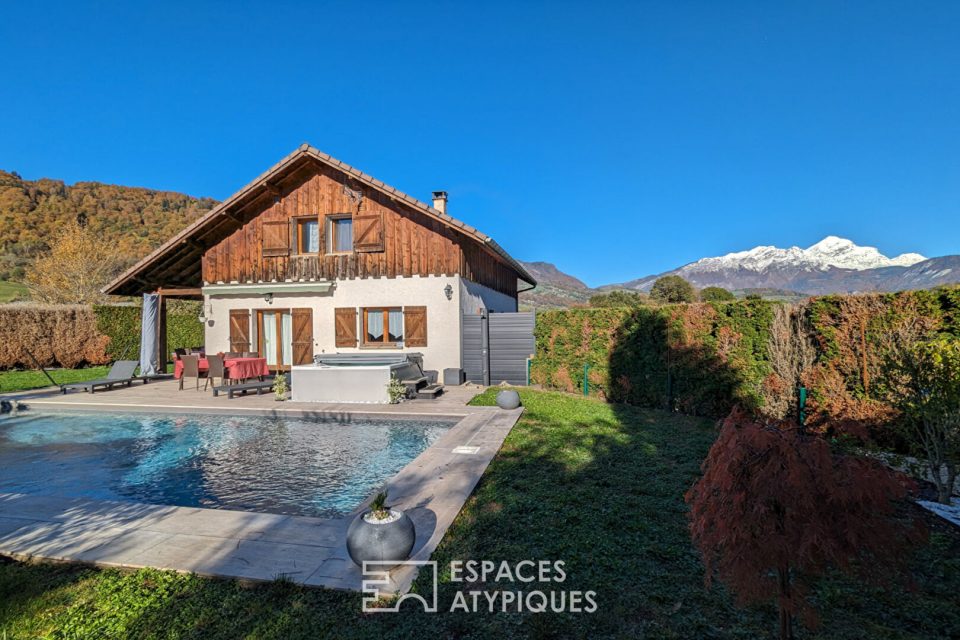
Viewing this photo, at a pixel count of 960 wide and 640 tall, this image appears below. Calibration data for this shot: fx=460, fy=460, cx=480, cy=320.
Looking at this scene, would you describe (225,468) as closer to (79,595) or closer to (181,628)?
(79,595)

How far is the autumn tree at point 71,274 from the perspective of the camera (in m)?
29.4

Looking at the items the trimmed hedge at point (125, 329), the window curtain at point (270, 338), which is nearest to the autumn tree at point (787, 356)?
the window curtain at point (270, 338)

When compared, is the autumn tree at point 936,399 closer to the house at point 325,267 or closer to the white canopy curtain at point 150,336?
the house at point 325,267

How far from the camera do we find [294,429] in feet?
31.9

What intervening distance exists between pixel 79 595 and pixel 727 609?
4.77m

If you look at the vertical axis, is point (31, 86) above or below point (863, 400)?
above

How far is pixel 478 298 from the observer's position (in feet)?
56.3

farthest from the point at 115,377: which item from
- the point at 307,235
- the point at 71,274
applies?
the point at 71,274

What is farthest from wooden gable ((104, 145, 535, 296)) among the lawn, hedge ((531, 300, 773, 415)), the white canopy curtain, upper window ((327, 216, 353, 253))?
the lawn

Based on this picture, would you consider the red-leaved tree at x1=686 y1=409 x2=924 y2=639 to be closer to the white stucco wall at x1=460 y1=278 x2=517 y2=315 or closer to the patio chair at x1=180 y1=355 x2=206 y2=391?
the white stucco wall at x1=460 y1=278 x2=517 y2=315

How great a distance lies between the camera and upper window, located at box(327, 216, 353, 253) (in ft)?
51.3

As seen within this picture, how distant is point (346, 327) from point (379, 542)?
12.4 metres

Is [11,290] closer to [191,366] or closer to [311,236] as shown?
[191,366]

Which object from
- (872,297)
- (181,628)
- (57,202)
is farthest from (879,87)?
(57,202)
